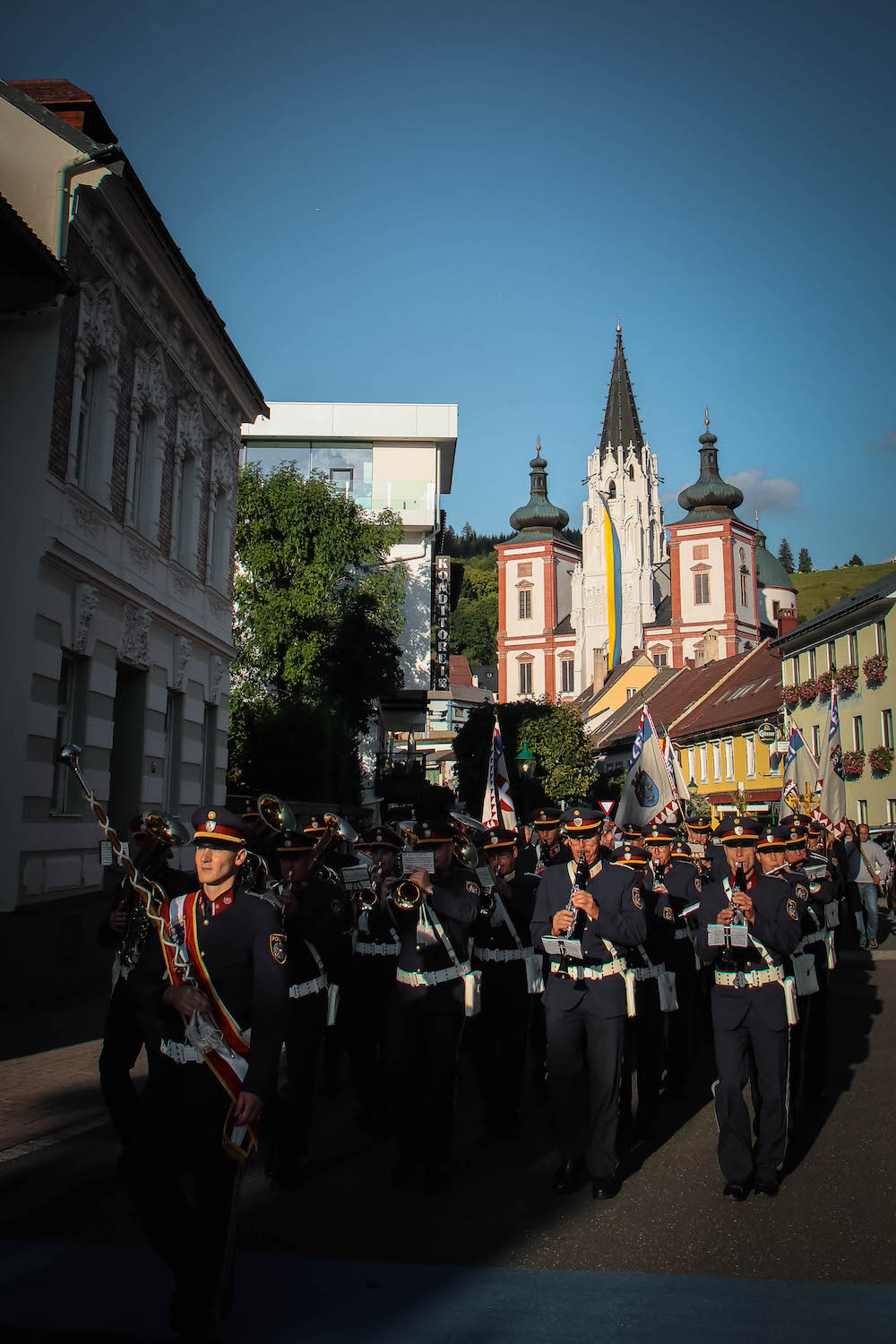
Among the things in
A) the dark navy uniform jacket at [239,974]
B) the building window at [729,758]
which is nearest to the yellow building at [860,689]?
the building window at [729,758]

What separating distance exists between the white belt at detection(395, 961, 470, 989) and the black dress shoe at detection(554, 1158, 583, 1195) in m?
1.17

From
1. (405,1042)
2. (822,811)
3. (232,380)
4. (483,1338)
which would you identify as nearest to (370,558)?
(232,380)

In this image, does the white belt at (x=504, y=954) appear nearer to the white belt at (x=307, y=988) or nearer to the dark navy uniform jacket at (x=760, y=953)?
the white belt at (x=307, y=988)

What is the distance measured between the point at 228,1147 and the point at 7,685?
31.7 ft

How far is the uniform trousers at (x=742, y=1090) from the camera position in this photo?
617 centimetres

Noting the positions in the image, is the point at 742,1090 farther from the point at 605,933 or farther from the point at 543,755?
the point at 543,755

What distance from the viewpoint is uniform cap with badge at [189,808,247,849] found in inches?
186

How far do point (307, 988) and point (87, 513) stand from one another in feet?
31.4

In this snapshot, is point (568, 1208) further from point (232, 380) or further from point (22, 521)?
point (232, 380)

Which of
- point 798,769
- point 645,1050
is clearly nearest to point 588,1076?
point 645,1050

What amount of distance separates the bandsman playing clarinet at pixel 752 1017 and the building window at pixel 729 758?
4325 cm

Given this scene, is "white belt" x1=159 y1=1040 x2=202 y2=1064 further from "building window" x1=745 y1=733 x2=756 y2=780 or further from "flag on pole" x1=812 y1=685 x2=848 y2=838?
"building window" x1=745 y1=733 x2=756 y2=780

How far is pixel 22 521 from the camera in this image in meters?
13.2

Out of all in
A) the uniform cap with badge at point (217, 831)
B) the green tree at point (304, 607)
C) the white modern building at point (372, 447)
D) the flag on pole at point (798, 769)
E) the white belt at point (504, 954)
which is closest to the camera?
the uniform cap with badge at point (217, 831)
